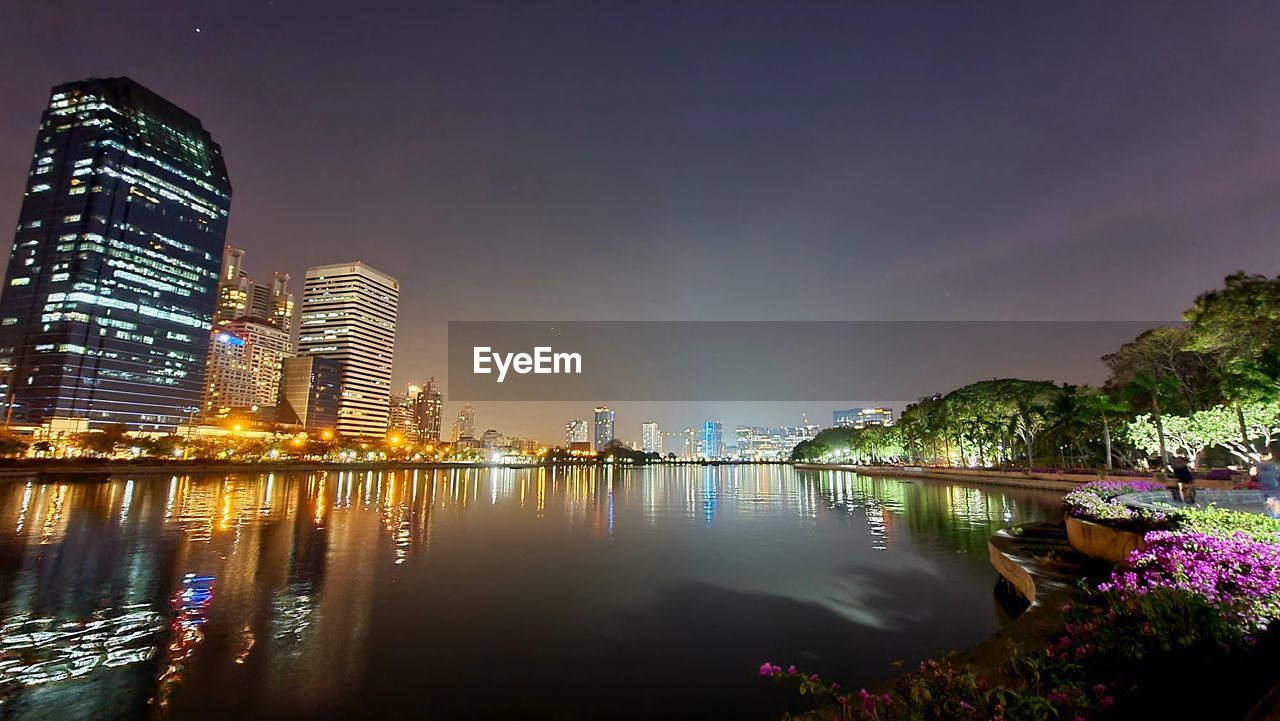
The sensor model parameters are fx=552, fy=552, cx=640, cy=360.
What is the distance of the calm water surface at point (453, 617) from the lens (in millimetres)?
9547

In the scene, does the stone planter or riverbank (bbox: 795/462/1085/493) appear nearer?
the stone planter

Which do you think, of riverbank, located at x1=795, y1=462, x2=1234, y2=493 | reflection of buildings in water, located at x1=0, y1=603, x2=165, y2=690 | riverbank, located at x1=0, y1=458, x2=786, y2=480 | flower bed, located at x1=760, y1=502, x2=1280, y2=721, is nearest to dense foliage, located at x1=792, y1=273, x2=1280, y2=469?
riverbank, located at x1=795, y1=462, x2=1234, y2=493

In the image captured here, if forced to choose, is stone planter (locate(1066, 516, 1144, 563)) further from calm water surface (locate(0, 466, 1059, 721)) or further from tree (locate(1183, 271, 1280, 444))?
tree (locate(1183, 271, 1280, 444))

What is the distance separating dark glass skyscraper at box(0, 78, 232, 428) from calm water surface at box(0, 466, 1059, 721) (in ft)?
523

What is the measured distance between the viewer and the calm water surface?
9.55m

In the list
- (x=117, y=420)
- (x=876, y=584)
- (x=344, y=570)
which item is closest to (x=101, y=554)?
(x=344, y=570)

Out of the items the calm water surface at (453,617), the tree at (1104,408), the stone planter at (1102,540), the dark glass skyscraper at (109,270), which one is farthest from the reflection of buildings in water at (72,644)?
the dark glass skyscraper at (109,270)

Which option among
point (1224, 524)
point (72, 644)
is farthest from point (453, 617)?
point (1224, 524)

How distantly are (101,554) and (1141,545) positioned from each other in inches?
1306

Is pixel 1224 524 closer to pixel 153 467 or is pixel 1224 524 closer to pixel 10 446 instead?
pixel 153 467

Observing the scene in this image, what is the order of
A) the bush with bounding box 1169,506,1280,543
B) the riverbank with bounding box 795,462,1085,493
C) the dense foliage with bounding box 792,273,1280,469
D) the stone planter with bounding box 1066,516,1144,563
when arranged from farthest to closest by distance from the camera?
the riverbank with bounding box 795,462,1085,493 < the dense foliage with bounding box 792,273,1280,469 < the stone planter with bounding box 1066,516,1144,563 < the bush with bounding box 1169,506,1280,543

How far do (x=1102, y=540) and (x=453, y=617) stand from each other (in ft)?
60.3

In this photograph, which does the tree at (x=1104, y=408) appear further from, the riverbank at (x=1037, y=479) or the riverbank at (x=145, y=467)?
the riverbank at (x=145, y=467)

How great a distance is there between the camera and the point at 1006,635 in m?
9.12
